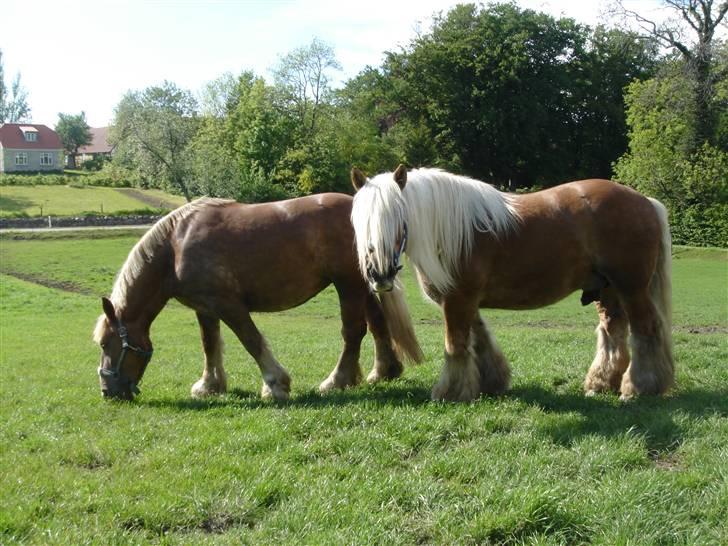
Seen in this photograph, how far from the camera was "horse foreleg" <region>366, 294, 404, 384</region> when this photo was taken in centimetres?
870

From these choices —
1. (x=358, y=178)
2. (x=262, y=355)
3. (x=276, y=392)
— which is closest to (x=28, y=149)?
(x=262, y=355)

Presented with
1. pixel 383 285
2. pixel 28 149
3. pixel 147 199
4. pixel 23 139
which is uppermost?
pixel 23 139

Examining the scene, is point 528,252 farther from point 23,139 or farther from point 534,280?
point 23,139

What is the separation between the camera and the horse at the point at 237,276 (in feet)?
26.5

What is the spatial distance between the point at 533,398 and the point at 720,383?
220cm

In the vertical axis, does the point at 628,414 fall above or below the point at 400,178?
below

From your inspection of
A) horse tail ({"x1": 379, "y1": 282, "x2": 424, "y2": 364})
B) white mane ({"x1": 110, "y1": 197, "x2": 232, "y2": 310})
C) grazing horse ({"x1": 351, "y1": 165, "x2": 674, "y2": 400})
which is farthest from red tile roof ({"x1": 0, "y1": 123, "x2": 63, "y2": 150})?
grazing horse ({"x1": 351, "y1": 165, "x2": 674, "y2": 400})

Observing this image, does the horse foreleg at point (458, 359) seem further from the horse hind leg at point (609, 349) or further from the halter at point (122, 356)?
the halter at point (122, 356)

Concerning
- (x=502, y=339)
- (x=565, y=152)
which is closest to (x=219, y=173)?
(x=565, y=152)

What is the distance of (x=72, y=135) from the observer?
13088 cm

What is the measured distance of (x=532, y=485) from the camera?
4.68m

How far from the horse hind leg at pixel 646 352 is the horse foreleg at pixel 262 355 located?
12.1ft

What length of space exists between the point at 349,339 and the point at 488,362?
69.6 inches

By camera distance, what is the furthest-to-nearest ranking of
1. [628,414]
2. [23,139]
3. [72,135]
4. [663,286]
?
1. [72,135]
2. [23,139]
3. [663,286]
4. [628,414]
